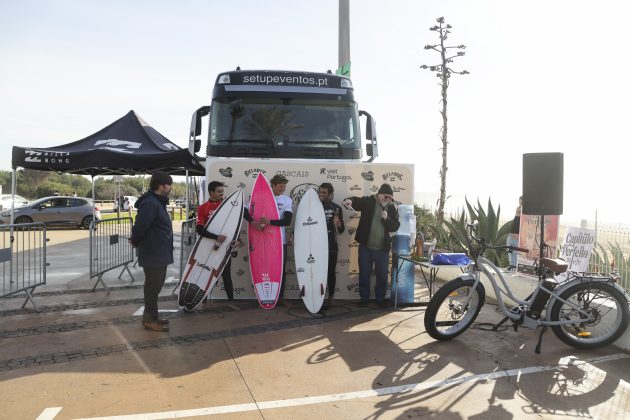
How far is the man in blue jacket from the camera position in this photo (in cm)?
538

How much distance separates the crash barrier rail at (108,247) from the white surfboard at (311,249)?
3297mm

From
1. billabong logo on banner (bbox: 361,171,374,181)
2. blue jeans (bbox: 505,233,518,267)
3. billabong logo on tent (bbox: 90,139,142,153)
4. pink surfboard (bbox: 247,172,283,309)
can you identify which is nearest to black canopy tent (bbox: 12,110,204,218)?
billabong logo on tent (bbox: 90,139,142,153)

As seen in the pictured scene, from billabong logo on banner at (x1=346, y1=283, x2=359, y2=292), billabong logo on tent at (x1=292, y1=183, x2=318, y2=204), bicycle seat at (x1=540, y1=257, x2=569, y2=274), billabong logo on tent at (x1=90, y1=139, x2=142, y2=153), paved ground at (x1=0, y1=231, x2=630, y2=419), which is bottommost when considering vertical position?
paved ground at (x1=0, y1=231, x2=630, y2=419)

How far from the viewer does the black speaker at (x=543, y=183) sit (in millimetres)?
5805

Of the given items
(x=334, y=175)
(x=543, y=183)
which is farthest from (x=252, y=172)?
(x=543, y=183)

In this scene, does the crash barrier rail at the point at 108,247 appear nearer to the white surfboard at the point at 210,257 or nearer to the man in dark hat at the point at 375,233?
the white surfboard at the point at 210,257

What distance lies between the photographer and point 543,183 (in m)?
5.88

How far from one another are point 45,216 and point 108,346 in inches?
665

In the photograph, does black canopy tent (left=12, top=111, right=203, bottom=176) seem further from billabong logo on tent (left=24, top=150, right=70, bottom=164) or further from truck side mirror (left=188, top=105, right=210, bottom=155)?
truck side mirror (left=188, top=105, right=210, bottom=155)

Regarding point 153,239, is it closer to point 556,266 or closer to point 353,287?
point 353,287

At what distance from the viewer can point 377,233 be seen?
6.62 m

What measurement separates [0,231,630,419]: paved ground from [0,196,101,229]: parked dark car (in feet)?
47.9

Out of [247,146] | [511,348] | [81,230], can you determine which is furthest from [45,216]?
[511,348]

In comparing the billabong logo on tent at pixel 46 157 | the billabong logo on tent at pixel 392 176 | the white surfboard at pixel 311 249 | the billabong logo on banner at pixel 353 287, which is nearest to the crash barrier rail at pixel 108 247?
the billabong logo on tent at pixel 46 157
